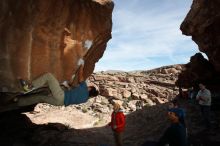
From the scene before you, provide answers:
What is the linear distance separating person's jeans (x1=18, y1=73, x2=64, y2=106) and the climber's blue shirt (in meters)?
0.37

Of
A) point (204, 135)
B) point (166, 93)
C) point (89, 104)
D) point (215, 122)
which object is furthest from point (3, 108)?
point (166, 93)

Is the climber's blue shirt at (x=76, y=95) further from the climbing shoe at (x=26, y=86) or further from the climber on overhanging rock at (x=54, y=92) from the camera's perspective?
the climbing shoe at (x=26, y=86)

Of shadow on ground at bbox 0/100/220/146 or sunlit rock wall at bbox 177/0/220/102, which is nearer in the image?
shadow on ground at bbox 0/100/220/146

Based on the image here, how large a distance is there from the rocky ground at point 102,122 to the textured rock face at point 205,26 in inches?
124

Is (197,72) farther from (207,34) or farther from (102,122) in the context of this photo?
(102,122)

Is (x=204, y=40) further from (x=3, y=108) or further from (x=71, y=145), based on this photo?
(x=3, y=108)

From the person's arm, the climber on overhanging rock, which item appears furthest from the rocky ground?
the person's arm

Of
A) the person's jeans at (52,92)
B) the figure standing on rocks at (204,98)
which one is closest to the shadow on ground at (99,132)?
the figure standing on rocks at (204,98)

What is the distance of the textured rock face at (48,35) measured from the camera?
33.0 feet

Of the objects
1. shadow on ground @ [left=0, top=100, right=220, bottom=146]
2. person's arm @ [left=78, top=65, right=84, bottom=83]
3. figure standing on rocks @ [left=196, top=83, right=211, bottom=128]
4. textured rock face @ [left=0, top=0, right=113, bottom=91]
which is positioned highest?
textured rock face @ [left=0, top=0, right=113, bottom=91]

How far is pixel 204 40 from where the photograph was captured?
1806 centimetres

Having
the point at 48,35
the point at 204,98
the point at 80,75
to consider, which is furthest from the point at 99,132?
the point at 48,35

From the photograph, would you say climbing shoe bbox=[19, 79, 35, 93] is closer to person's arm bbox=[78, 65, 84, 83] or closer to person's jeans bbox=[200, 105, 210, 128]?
person's arm bbox=[78, 65, 84, 83]

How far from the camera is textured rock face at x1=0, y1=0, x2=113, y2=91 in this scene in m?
10.1
